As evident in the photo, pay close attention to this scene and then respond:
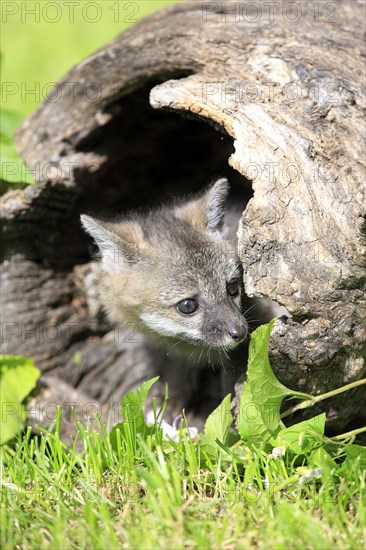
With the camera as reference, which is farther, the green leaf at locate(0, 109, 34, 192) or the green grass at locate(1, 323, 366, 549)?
the green leaf at locate(0, 109, 34, 192)

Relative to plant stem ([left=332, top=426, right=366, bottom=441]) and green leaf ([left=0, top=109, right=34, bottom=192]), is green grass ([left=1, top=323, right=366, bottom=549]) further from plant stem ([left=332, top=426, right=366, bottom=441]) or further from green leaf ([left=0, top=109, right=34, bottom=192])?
green leaf ([left=0, top=109, right=34, bottom=192])

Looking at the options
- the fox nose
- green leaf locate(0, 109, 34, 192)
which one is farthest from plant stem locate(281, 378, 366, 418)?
green leaf locate(0, 109, 34, 192)

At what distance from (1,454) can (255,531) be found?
1.60m

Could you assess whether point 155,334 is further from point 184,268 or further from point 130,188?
point 130,188

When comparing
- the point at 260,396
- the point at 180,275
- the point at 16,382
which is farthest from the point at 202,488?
the point at 16,382

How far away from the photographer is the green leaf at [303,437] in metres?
2.92

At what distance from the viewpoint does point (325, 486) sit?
104 inches

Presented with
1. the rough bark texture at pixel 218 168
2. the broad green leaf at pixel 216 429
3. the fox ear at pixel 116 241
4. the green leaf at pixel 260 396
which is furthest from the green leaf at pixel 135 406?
the fox ear at pixel 116 241

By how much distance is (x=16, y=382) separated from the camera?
406cm

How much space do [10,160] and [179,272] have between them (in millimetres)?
1229

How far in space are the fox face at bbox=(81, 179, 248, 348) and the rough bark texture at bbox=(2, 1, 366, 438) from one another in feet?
1.64

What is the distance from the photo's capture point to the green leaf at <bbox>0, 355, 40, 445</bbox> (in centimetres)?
390

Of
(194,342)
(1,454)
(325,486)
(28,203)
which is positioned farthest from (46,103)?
(325,486)

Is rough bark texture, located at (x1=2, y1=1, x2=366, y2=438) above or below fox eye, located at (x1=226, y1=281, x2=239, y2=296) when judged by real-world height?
above
